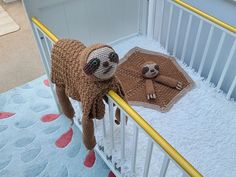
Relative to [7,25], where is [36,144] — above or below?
below

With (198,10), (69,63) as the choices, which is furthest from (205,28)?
(69,63)

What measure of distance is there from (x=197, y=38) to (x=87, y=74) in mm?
950

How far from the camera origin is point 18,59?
2152mm

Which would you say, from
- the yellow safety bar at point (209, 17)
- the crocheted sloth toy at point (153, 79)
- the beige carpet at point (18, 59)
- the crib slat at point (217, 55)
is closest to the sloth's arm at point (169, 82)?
the crocheted sloth toy at point (153, 79)

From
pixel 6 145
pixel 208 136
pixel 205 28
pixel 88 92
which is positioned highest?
pixel 88 92

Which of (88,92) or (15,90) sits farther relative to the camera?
(15,90)

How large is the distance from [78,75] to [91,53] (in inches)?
5.8

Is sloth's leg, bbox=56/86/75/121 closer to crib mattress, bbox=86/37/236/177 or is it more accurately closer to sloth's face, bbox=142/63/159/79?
crib mattress, bbox=86/37/236/177

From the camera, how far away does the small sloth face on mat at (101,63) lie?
2.48 feet

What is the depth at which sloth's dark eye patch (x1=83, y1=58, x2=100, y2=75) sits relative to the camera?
75cm

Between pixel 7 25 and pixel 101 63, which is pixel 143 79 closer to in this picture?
pixel 101 63

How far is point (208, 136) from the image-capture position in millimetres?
1260

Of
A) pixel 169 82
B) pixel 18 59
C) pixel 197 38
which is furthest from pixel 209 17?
pixel 18 59

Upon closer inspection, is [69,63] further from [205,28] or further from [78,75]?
[205,28]
